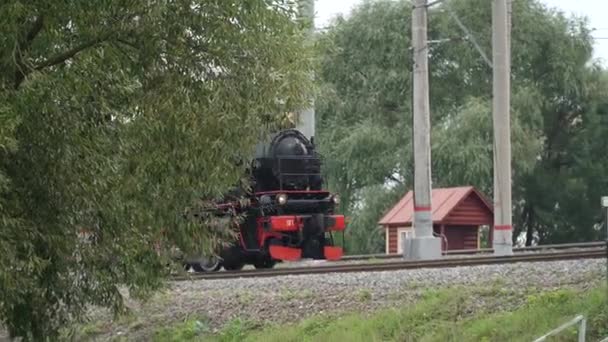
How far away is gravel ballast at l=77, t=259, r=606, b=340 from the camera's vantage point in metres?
14.9

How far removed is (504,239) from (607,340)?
15649 millimetres

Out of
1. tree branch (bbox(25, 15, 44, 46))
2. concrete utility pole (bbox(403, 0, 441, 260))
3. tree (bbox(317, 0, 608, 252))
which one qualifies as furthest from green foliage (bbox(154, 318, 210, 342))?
tree (bbox(317, 0, 608, 252))

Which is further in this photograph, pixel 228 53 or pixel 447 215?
pixel 447 215

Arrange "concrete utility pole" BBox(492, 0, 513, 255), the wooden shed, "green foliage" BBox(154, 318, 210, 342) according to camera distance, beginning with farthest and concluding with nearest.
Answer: the wooden shed, "concrete utility pole" BBox(492, 0, 513, 255), "green foliage" BBox(154, 318, 210, 342)

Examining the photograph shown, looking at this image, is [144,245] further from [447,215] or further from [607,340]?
[447,215]

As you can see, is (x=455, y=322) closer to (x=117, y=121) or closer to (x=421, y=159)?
(x=117, y=121)

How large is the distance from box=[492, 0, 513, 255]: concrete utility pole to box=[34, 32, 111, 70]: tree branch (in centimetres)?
1811

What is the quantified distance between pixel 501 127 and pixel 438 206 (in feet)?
34.5

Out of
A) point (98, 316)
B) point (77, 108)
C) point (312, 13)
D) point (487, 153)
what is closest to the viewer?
point (77, 108)

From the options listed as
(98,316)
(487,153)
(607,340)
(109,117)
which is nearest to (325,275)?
(98,316)

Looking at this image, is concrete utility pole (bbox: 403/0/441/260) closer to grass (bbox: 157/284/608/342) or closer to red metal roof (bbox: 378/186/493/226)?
grass (bbox: 157/284/608/342)

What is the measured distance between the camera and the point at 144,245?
11.3 m

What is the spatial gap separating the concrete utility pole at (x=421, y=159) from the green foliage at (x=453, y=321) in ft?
32.4

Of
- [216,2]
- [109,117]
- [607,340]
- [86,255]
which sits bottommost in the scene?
[607,340]
